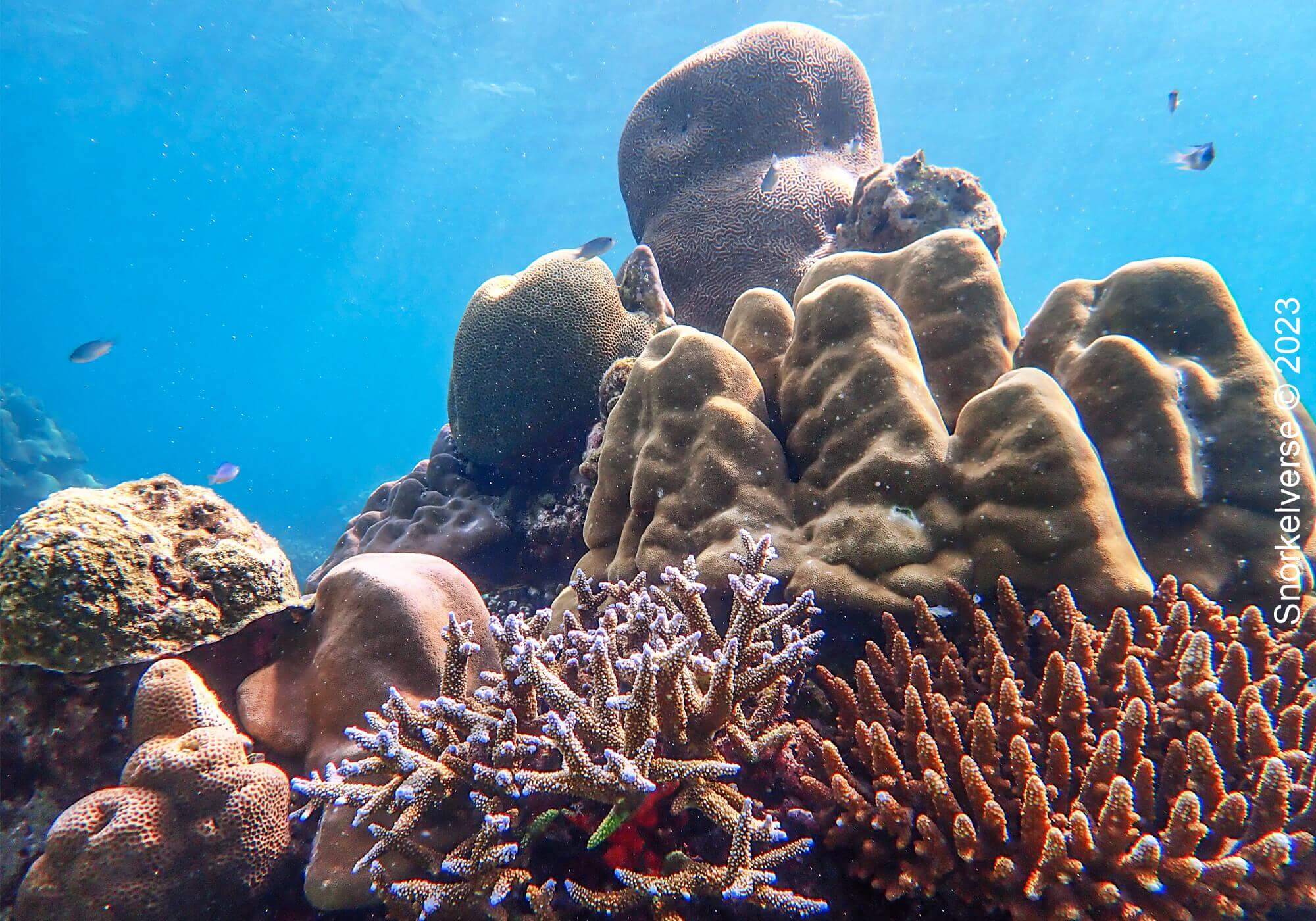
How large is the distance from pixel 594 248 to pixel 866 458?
16.9 feet

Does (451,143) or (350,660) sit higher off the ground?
(451,143)

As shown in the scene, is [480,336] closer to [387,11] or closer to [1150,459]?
[1150,459]

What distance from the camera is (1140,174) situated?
53344 mm

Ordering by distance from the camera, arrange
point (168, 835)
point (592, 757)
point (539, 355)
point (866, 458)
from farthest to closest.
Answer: point (539, 355)
point (866, 458)
point (168, 835)
point (592, 757)

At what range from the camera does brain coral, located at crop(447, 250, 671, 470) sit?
18.2ft

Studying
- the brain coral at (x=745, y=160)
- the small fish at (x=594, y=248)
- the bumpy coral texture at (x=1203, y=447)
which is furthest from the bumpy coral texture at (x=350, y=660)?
the brain coral at (x=745, y=160)

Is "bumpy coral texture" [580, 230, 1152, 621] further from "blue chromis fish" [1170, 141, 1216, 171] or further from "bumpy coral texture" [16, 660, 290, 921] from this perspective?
"blue chromis fish" [1170, 141, 1216, 171]

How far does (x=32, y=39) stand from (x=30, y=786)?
44.5m

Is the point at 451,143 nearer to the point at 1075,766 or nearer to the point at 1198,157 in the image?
the point at 1198,157

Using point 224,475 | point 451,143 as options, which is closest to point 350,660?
point 224,475

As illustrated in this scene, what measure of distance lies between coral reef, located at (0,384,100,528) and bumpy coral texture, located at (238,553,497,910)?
1028 inches

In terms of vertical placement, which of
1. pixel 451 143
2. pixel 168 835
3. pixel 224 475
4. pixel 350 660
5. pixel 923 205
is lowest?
pixel 168 835

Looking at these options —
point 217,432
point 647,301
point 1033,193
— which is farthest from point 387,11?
point 217,432

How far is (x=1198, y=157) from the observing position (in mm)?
8133
